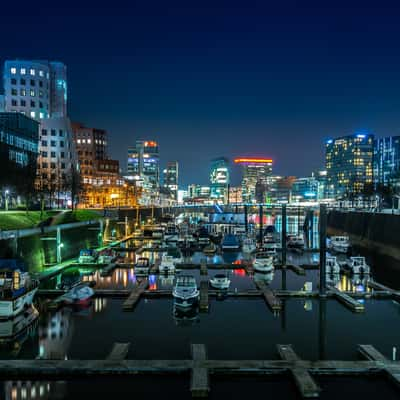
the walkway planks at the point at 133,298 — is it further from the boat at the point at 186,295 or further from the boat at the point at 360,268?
the boat at the point at 360,268

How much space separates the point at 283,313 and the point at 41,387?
68.6ft

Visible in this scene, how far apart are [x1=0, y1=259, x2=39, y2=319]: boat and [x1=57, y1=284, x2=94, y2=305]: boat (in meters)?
3.88

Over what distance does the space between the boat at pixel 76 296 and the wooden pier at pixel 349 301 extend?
24285mm

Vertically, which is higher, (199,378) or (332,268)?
(332,268)

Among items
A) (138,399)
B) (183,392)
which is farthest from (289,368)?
(138,399)

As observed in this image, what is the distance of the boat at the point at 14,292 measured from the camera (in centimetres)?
2873

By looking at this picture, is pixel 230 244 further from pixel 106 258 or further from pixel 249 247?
pixel 106 258

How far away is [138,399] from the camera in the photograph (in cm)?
2011

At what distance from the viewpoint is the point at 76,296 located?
119ft

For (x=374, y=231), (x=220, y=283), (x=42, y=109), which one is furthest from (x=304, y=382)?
(x=42, y=109)

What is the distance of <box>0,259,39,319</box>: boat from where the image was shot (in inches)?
1131

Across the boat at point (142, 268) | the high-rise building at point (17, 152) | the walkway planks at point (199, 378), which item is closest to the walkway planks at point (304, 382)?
the walkway planks at point (199, 378)

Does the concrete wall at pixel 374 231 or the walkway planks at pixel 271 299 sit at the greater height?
the concrete wall at pixel 374 231

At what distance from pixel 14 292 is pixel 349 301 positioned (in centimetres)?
2910
